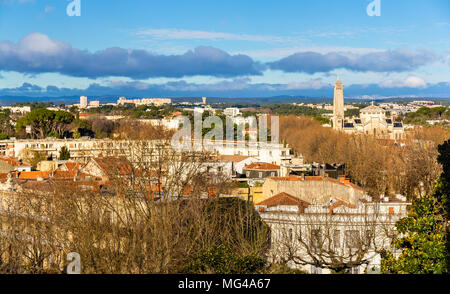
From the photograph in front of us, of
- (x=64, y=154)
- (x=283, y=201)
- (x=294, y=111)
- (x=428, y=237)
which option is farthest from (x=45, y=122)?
A: (x=294, y=111)

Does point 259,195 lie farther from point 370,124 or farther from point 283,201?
point 370,124

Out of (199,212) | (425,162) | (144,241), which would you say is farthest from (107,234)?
(425,162)

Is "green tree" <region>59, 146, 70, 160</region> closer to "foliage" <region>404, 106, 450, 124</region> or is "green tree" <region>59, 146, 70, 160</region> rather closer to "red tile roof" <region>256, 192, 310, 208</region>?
"red tile roof" <region>256, 192, 310, 208</region>

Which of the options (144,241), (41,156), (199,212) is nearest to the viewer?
(144,241)

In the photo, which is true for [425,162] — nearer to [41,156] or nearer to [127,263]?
[127,263]

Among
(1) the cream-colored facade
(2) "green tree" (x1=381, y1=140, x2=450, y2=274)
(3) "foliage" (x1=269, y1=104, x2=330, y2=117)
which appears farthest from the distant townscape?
(3) "foliage" (x1=269, y1=104, x2=330, y2=117)

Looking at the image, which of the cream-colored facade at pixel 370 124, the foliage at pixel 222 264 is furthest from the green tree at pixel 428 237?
the cream-colored facade at pixel 370 124
